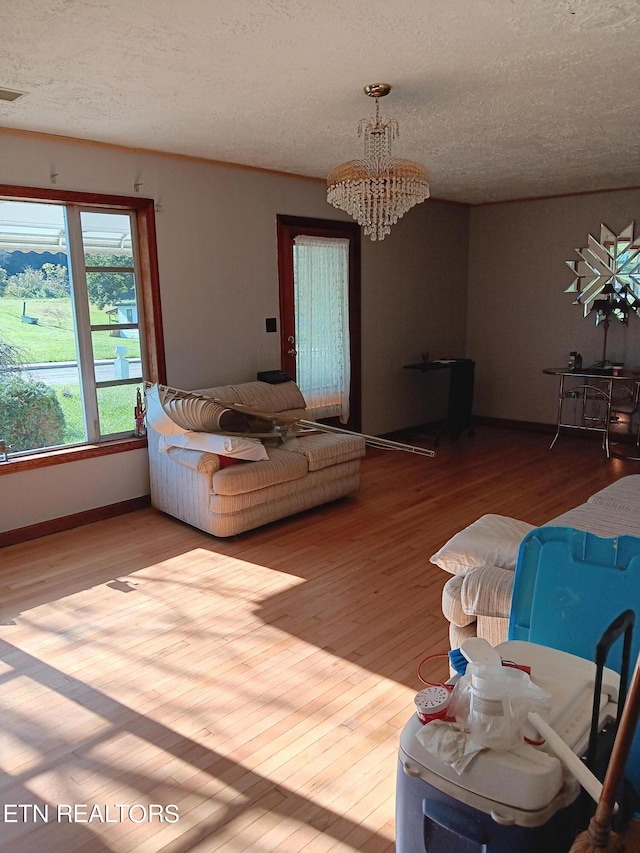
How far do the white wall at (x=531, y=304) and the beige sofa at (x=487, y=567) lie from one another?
4.54 metres

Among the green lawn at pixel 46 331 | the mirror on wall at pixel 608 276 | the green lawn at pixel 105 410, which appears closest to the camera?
the green lawn at pixel 46 331

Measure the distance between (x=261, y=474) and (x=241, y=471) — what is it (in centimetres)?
14

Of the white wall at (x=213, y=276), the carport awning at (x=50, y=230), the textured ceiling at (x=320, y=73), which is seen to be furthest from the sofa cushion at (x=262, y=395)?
the textured ceiling at (x=320, y=73)

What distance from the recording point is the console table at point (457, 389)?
6.72 metres

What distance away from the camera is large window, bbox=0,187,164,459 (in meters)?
4.16

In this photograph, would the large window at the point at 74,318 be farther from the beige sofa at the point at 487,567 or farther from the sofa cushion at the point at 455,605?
the sofa cushion at the point at 455,605

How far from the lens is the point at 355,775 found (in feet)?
6.81

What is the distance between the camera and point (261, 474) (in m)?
4.14

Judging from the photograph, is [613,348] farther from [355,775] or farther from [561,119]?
[355,775]

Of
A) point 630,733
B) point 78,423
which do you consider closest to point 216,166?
point 78,423

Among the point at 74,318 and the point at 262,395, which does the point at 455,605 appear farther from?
the point at 74,318

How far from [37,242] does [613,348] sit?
18.3ft

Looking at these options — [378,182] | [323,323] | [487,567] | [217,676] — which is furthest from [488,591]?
[323,323]

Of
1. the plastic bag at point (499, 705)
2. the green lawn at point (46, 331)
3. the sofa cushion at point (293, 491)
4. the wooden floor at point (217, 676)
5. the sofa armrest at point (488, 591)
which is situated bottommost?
the wooden floor at point (217, 676)
